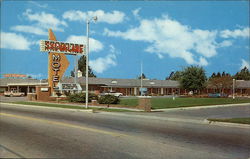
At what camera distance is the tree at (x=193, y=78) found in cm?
6706

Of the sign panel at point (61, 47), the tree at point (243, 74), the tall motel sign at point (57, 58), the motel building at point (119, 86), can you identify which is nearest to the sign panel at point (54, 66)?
the tall motel sign at point (57, 58)

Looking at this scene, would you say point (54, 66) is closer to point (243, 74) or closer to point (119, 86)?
point (119, 86)

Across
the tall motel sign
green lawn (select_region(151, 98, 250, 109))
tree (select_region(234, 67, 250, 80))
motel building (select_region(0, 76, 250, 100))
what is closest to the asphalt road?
green lawn (select_region(151, 98, 250, 109))

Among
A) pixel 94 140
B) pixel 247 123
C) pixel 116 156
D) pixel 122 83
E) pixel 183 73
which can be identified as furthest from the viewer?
pixel 122 83

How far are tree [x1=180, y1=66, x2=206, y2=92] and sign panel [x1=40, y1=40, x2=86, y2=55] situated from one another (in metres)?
29.6

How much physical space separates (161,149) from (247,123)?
345 inches

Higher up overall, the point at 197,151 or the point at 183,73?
the point at 183,73

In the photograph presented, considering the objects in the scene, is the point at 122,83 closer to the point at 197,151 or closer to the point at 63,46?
the point at 63,46

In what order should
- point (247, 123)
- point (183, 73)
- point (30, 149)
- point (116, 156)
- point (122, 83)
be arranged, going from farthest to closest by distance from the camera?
1. point (122, 83)
2. point (183, 73)
3. point (247, 123)
4. point (30, 149)
5. point (116, 156)

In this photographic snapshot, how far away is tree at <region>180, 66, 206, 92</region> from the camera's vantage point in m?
67.1

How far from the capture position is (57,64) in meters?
45.8

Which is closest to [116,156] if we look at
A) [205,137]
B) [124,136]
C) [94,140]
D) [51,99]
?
[94,140]

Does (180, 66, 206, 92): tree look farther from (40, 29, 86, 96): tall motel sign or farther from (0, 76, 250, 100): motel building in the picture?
(40, 29, 86, 96): tall motel sign

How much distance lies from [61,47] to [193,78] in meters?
34.4
